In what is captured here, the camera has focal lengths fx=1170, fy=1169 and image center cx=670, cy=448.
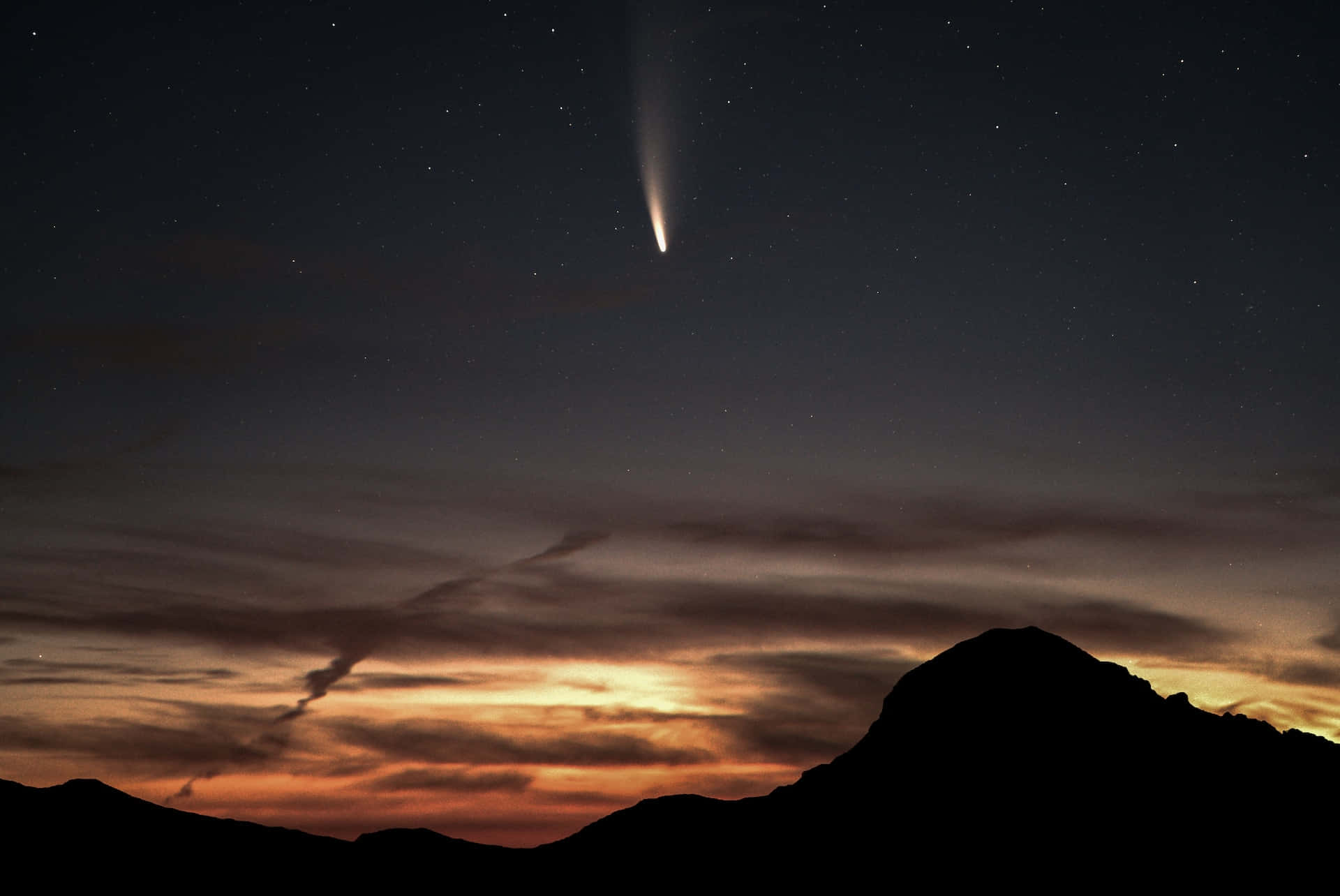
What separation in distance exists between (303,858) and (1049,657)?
93.3 meters

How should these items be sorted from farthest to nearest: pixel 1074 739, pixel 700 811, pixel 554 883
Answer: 1. pixel 700 811
2. pixel 554 883
3. pixel 1074 739

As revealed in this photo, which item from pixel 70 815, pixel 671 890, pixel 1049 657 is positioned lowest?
pixel 671 890

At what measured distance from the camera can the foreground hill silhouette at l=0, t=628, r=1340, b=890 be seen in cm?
10875

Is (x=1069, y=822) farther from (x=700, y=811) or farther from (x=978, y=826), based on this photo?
(x=700, y=811)

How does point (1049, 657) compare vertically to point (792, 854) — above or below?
above

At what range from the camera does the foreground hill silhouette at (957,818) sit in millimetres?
108750

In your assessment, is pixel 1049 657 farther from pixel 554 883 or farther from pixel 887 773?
pixel 554 883

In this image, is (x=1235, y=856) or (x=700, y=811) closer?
(x=1235, y=856)

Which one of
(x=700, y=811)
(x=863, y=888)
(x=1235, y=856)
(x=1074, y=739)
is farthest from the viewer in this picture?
(x=700, y=811)

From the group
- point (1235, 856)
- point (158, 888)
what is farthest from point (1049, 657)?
point (158, 888)

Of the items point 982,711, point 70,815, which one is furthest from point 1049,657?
point 70,815

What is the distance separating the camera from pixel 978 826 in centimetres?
12175

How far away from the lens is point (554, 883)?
137125 mm

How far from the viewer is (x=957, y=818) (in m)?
125
